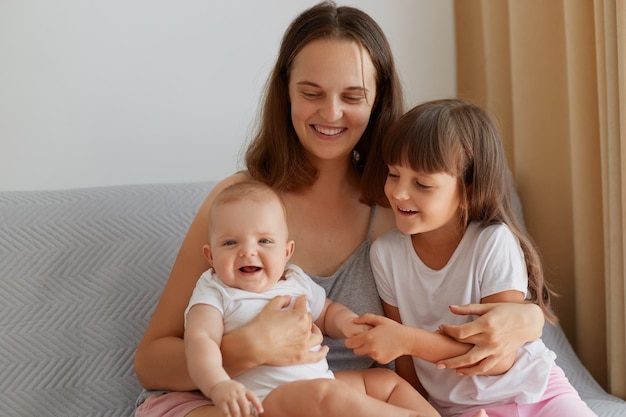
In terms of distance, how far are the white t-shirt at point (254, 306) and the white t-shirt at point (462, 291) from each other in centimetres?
22

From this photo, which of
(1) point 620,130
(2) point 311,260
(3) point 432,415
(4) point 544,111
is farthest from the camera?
(4) point 544,111

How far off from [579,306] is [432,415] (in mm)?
916

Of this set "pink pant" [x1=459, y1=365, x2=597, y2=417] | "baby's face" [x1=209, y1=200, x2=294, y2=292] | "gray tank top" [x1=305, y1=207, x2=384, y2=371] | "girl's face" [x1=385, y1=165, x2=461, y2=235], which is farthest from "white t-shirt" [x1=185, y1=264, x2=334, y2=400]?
"pink pant" [x1=459, y1=365, x2=597, y2=417]

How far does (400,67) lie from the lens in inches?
110

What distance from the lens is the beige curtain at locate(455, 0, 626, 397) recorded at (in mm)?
2107

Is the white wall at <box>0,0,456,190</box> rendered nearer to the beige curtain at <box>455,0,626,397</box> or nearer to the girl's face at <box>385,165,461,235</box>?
the beige curtain at <box>455,0,626,397</box>

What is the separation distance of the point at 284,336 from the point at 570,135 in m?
1.14

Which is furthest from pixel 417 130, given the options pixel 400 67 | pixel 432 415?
pixel 400 67

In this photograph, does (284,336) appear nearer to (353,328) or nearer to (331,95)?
(353,328)

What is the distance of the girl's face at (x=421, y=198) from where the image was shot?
173cm

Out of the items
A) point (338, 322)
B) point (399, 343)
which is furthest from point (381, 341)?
point (338, 322)

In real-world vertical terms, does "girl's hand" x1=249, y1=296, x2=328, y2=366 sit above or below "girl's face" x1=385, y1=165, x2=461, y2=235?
below

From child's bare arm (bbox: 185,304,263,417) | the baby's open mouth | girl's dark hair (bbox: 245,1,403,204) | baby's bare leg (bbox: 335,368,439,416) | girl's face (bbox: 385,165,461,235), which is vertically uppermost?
girl's dark hair (bbox: 245,1,403,204)

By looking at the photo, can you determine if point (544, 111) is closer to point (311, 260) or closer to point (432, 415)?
point (311, 260)
